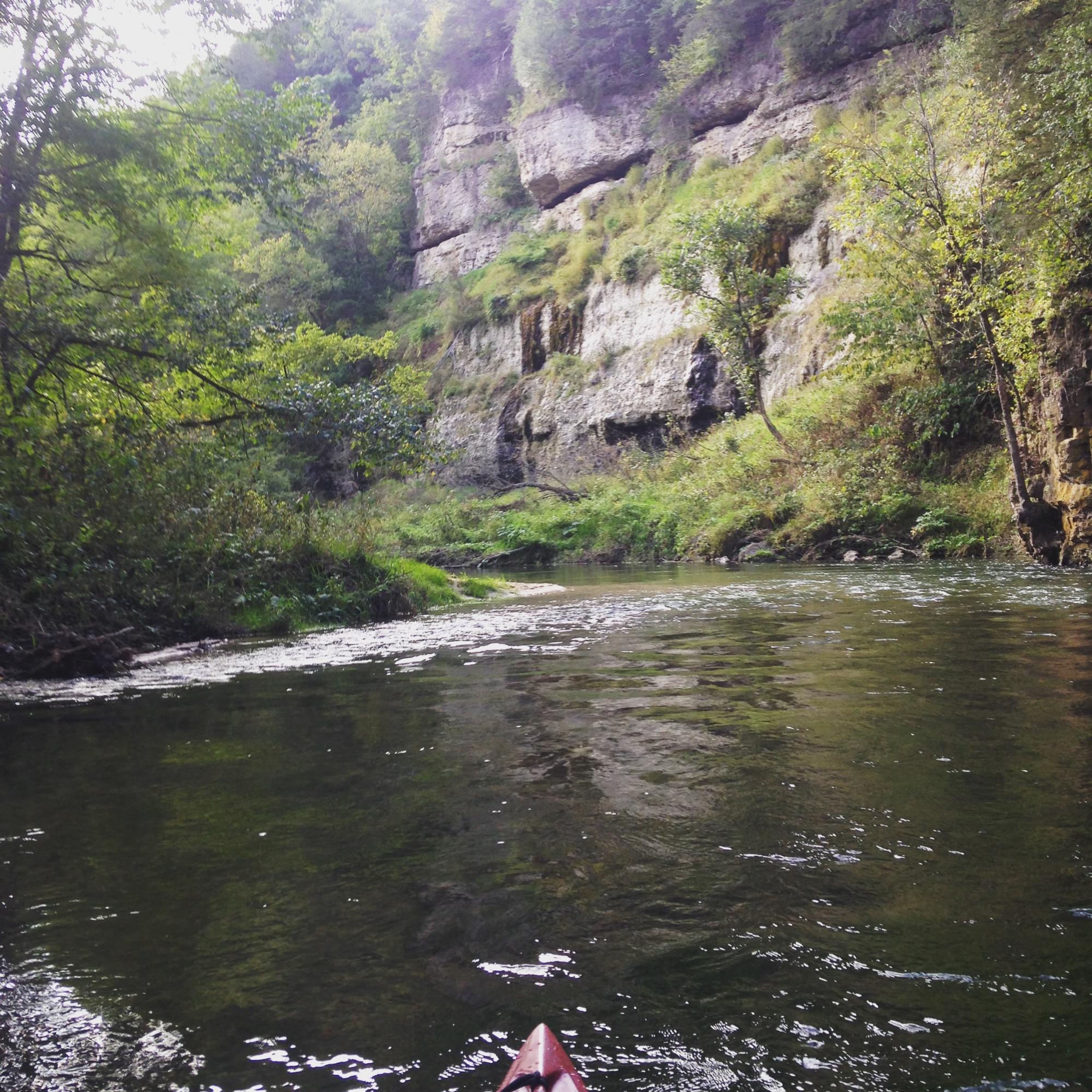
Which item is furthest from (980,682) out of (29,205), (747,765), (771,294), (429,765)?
(771,294)

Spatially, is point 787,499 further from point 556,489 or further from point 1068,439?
point 556,489

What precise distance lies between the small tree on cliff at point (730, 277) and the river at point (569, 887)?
1842cm

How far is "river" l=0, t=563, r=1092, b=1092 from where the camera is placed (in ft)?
5.29

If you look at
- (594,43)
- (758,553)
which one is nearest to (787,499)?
(758,553)

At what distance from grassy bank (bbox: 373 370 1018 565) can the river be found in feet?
25.0

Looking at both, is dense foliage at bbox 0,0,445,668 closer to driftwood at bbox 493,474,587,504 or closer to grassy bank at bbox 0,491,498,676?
grassy bank at bbox 0,491,498,676

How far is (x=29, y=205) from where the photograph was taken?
904cm

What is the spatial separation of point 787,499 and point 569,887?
1759 cm

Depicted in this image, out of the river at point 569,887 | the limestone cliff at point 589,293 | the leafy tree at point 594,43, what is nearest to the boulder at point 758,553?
the limestone cliff at point 589,293

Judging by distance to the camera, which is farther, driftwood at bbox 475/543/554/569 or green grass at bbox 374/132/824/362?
green grass at bbox 374/132/824/362

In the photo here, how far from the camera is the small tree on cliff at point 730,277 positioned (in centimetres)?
2212

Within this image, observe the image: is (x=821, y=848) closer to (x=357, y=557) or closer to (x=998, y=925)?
(x=998, y=925)

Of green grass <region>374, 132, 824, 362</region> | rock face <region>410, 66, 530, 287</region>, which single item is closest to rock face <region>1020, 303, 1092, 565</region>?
green grass <region>374, 132, 824, 362</region>

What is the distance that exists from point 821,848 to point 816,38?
30.8 metres
